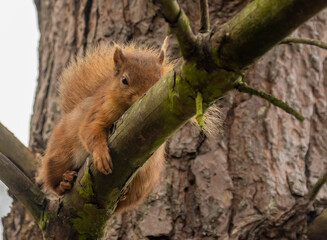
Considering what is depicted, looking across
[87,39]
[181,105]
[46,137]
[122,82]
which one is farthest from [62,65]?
[181,105]

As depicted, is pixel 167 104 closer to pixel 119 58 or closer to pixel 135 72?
pixel 135 72

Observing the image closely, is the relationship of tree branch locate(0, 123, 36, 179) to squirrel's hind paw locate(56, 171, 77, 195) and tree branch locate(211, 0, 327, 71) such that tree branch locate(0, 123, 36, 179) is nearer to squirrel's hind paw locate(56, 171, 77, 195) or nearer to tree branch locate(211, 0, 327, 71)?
squirrel's hind paw locate(56, 171, 77, 195)

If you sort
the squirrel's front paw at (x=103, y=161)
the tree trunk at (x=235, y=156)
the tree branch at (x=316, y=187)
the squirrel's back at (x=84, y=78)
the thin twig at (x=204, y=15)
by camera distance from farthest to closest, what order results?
1. the squirrel's back at (x=84, y=78)
2. the tree trunk at (x=235, y=156)
3. the tree branch at (x=316, y=187)
4. the squirrel's front paw at (x=103, y=161)
5. the thin twig at (x=204, y=15)

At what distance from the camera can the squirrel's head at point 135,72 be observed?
2059 millimetres

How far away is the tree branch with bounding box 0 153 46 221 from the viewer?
174 centimetres

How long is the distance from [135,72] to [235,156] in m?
0.65

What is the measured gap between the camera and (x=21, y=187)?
1.78 metres

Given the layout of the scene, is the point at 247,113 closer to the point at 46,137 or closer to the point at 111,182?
the point at 111,182

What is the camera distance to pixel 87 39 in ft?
8.93

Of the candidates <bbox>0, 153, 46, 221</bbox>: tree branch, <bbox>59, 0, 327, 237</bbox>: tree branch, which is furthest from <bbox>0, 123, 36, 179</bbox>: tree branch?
<bbox>59, 0, 327, 237</bbox>: tree branch

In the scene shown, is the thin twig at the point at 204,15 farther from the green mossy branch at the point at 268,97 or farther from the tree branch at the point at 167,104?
the green mossy branch at the point at 268,97

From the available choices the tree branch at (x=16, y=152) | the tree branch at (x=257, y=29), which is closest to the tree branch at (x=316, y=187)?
the tree branch at (x=257, y=29)

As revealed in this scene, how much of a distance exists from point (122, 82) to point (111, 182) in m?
0.69

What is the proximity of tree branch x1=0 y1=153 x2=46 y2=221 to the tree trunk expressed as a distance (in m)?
0.54
